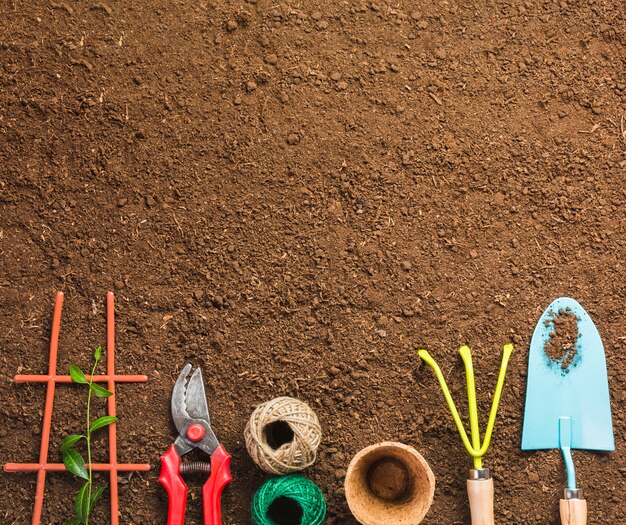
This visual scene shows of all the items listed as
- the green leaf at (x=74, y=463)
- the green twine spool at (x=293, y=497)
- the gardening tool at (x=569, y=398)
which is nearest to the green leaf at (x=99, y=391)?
the green leaf at (x=74, y=463)

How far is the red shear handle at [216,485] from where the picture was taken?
1.38m

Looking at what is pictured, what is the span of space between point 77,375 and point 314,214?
54 cm

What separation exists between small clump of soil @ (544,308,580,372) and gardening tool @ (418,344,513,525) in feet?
0.29

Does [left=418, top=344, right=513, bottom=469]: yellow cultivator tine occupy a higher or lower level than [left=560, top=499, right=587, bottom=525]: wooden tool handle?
higher

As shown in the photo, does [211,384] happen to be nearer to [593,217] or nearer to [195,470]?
[195,470]

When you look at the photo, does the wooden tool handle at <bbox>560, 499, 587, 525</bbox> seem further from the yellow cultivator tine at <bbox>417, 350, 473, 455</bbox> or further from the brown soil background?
the yellow cultivator tine at <bbox>417, 350, 473, 455</bbox>

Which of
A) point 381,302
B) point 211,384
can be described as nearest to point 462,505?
point 381,302

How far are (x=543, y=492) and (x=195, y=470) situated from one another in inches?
26.0

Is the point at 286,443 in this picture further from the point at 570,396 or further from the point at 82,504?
the point at 570,396

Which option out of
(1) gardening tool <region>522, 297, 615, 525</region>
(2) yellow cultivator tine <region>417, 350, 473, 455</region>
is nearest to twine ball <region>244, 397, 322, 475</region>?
(2) yellow cultivator tine <region>417, 350, 473, 455</region>

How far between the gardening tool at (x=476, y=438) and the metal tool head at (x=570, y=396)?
7 cm

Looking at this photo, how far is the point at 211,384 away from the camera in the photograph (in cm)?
146

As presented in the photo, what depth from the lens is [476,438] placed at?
1399 millimetres

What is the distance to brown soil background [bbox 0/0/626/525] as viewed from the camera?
4.77 ft
